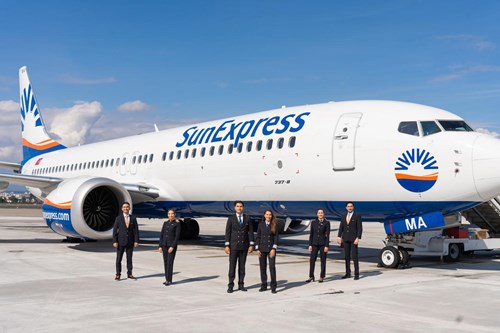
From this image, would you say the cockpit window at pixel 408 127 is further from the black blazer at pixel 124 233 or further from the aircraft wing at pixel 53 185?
the aircraft wing at pixel 53 185

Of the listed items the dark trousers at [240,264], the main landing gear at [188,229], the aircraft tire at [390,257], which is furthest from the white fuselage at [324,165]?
the dark trousers at [240,264]

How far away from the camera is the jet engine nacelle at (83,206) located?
1462cm

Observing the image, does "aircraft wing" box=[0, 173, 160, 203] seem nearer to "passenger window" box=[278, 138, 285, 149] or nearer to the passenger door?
"passenger window" box=[278, 138, 285, 149]

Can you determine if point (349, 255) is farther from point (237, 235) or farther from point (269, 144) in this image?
point (269, 144)

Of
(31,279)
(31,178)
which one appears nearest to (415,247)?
(31,279)

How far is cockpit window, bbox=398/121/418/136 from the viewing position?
443 inches

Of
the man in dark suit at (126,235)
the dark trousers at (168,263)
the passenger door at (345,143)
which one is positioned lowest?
the dark trousers at (168,263)

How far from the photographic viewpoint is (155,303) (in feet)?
25.5

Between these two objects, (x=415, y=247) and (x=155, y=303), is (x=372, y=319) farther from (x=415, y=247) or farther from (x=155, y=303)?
(x=415, y=247)

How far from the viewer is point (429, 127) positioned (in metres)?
11.2

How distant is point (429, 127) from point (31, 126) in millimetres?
21447

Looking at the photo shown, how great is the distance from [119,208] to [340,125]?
23.6 ft

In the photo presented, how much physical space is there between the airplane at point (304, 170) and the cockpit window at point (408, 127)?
0.03 metres

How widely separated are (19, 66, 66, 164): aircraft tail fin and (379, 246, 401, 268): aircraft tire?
725 inches
